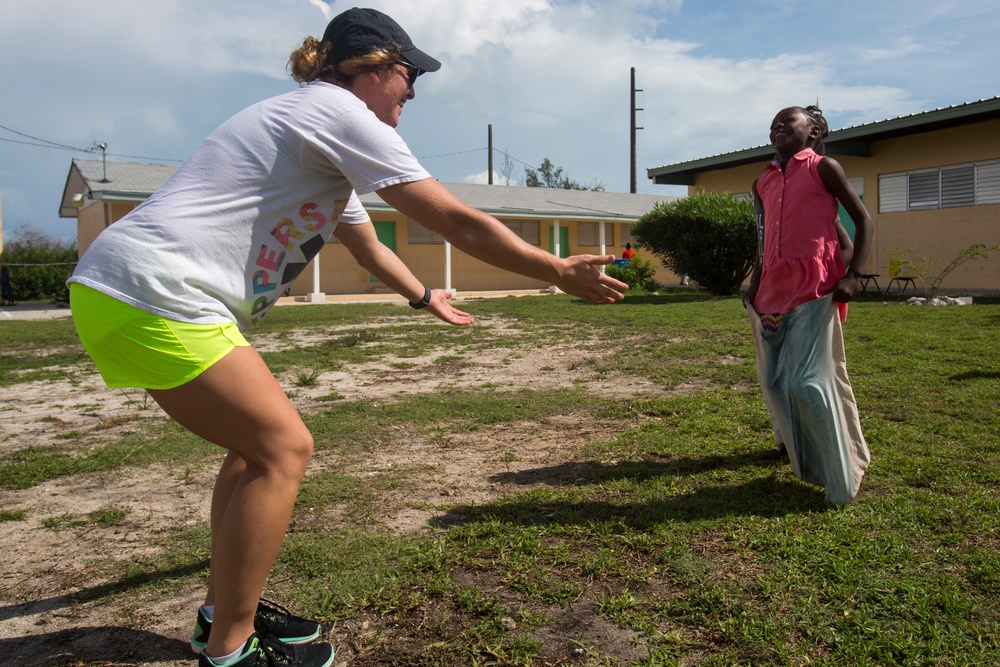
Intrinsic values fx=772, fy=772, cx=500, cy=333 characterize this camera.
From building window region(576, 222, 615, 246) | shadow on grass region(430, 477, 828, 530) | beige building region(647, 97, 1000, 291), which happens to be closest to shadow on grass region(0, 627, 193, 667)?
shadow on grass region(430, 477, 828, 530)

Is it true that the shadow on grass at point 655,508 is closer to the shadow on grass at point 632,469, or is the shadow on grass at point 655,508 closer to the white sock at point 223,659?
the shadow on grass at point 632,469

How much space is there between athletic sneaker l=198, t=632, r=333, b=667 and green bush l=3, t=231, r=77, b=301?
26198mm

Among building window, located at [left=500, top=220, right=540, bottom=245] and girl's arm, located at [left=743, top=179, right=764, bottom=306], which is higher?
building window, located at [left=500, top=220, right=540, bottom=245]

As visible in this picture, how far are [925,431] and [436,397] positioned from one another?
3.51 meters

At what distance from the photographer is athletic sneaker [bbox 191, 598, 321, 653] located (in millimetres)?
2309

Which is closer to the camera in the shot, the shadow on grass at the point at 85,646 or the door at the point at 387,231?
the shadow on grass at the point at 85,646

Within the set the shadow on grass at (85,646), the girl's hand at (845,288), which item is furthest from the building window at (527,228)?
the shadow on grass at (85,646)

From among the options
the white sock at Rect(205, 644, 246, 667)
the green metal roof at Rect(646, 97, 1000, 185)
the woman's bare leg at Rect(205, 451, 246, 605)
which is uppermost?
the green metal roof at Rect(646, 97, 1000, 185)

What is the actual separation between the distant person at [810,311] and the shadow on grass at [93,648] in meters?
2.59

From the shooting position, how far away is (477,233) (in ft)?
6.52

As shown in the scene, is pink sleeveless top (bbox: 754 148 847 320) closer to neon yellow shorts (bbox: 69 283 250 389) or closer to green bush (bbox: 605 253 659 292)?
neon yellow shorts (bbox: 69 283 250 389)

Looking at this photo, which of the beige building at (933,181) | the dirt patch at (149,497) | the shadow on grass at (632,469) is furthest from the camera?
the beige building at (933,181)

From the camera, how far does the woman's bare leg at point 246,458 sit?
192 cm

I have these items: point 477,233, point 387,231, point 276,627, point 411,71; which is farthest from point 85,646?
point 387,231
